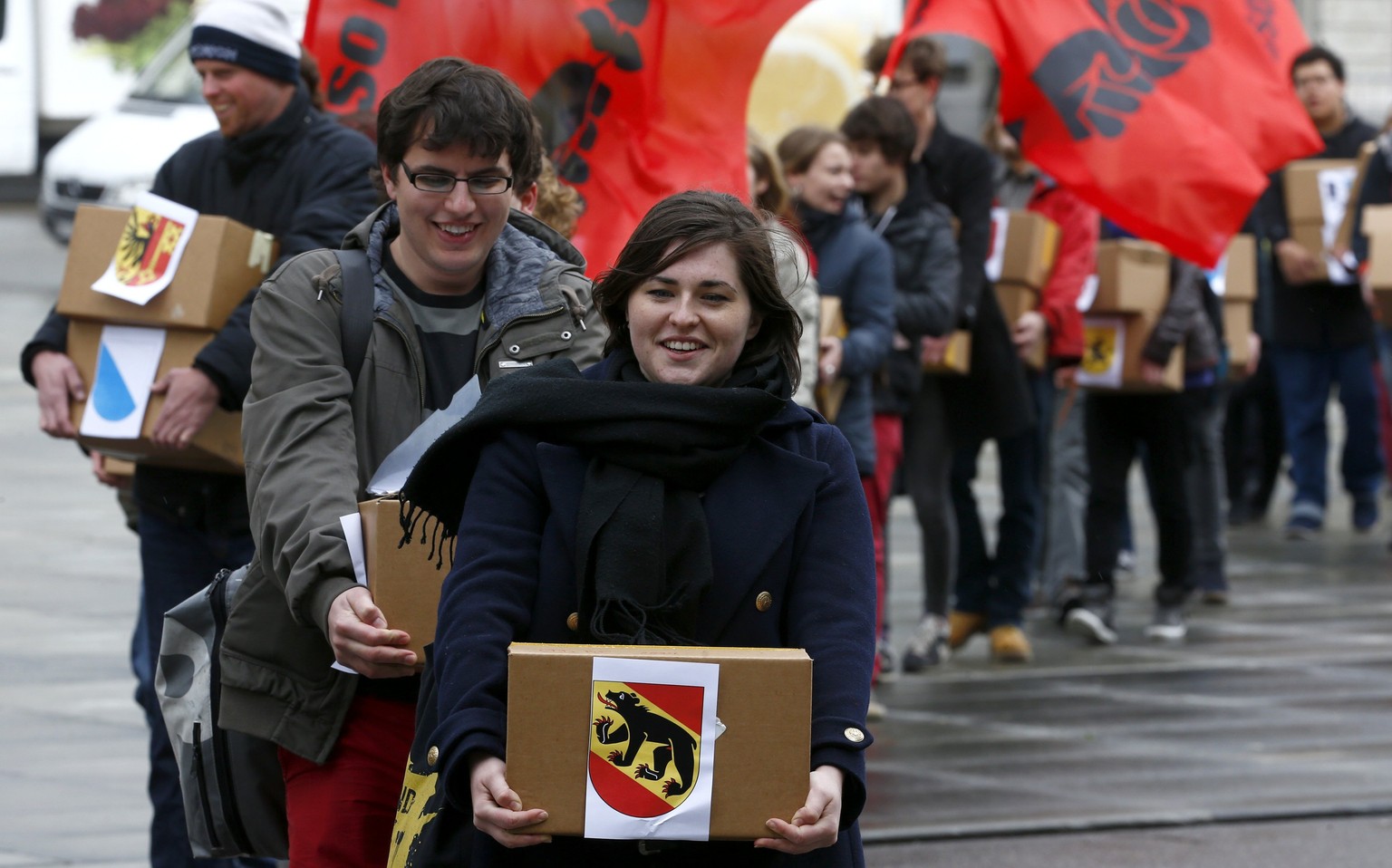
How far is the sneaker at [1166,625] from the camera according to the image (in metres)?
9.91

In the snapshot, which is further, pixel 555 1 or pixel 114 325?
pixel 555 1

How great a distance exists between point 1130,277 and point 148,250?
17.7ft

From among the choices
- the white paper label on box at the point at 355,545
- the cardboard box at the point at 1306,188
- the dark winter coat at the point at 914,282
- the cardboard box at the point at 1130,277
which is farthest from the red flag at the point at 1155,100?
the white paper label on box at the point at 355,545

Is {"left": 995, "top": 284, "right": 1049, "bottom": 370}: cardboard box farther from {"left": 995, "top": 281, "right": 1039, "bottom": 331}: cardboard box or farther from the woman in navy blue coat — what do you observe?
the woman in navy blue coat

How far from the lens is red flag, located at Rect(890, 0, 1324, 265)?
27.6ft

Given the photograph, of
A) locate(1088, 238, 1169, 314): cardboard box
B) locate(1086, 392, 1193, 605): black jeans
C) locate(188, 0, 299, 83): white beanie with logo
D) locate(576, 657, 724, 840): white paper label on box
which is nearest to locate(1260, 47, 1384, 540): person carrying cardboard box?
locate(1086, 392, 1193, 605): black jeans

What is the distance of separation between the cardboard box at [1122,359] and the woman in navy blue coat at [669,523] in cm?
637

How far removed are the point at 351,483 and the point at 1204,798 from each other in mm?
4091

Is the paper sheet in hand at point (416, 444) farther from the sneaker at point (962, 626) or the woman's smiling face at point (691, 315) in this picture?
the sneaker at point (962, 626)

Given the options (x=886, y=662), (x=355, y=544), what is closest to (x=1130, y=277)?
(x=886, y=662)

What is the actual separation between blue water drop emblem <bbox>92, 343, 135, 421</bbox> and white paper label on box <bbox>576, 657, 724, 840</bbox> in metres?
2.58

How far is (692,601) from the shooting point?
3.09 meters

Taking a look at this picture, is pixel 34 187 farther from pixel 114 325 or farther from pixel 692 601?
pixel 692 601

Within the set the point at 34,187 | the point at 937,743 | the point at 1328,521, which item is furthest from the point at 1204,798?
the point at 34,187
